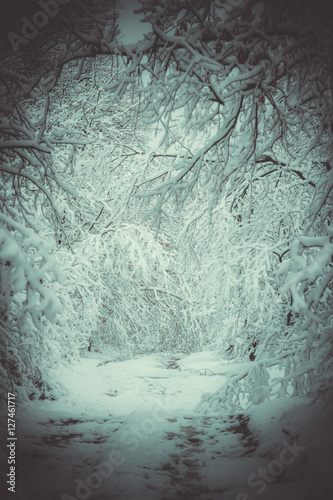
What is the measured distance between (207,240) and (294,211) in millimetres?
1771

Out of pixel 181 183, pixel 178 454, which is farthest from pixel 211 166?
pixel 178 454

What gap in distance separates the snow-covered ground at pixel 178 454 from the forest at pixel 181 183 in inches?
6.5

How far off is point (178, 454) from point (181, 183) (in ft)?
10.3

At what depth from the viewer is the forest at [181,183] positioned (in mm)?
2408

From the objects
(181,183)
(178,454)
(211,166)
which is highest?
(211,166)

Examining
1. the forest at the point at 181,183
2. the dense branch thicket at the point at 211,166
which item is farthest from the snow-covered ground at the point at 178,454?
the dense branch thicket at the point at 211,166

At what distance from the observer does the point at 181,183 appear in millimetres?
3266

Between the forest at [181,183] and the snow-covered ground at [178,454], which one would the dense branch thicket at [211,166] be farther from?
the snow-covered ground at [178,454]

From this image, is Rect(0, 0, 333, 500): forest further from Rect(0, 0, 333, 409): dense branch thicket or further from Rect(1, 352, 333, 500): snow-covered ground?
Rect(1, 352, 333, 500): snow-covered ground

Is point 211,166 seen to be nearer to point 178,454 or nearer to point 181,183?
point 181,183

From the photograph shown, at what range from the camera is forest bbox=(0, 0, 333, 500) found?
2408 millimetres

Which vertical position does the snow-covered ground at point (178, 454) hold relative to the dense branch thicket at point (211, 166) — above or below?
below

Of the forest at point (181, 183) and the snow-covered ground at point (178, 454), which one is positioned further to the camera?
the snow-covered ground at point (178, 454)

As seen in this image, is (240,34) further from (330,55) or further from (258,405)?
(258,405)
